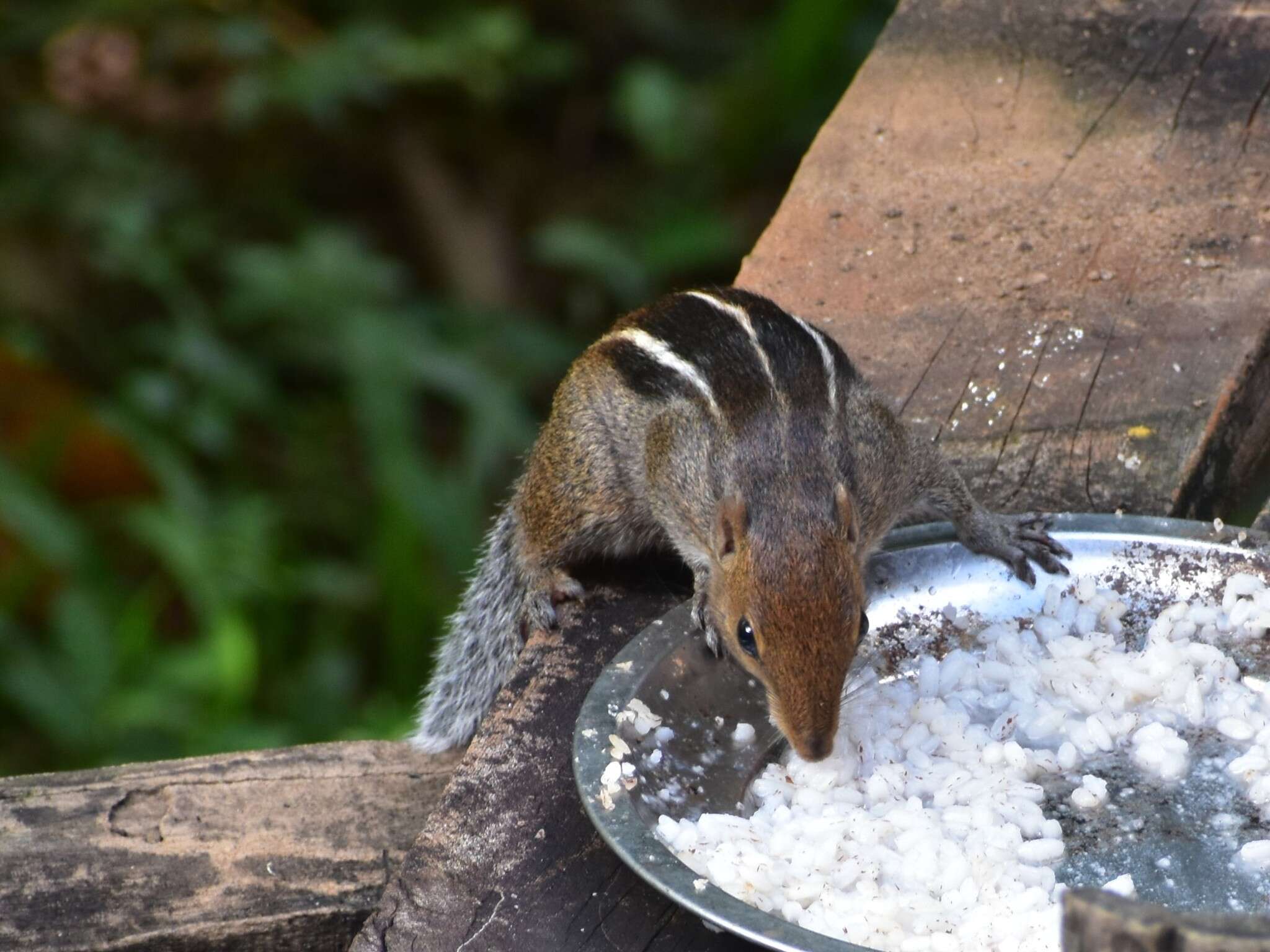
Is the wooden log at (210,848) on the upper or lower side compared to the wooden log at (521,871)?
lower

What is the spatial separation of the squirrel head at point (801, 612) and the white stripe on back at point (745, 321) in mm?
318

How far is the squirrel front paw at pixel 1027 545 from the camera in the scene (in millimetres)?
2713

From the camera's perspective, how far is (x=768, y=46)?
6.18m

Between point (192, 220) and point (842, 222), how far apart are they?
3426mm

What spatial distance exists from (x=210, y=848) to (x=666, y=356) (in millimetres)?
1164

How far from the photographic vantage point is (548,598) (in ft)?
9.25

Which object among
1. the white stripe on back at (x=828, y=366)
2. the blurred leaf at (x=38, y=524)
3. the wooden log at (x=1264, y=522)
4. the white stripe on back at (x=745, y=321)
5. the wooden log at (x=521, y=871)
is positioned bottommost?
the blurred leaf at (x=38, y=524)

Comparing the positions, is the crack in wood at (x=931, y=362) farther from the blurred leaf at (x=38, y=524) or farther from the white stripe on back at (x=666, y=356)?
the blurred leaf at (x=38, y=524)

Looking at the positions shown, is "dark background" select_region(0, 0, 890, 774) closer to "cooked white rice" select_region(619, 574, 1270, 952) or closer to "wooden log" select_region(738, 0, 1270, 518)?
"wooden log" select_region(738, 0, 1270, 518)

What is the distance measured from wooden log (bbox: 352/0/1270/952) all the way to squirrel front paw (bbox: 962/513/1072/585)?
0.71 feet

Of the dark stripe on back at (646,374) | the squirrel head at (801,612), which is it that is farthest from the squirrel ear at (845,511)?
the dark stripe on back at (646,374)

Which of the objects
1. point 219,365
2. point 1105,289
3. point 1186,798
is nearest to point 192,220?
point 219,365

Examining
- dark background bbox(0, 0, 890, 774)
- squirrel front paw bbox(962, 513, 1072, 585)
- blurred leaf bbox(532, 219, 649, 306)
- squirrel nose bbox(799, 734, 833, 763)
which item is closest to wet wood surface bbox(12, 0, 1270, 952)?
squirrel front paw bbox(962, 513, 1072, 585)

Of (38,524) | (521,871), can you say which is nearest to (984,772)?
(521,871)
